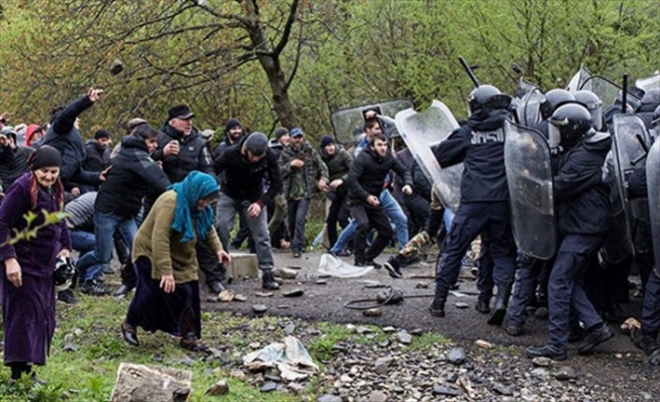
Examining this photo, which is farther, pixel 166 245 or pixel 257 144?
pixel 257 144

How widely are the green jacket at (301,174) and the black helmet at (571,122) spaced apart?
20.8 ft

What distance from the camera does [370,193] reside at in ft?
36.2

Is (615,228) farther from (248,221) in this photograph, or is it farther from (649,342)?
(248,221)

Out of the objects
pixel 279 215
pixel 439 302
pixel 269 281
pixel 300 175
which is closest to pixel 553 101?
pixel 439 302

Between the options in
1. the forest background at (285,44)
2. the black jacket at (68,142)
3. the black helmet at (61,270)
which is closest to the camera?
the black helmet at (61,270)

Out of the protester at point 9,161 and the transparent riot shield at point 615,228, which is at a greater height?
the protester at point 9,161

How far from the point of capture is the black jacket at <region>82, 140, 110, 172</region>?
1070 centimetres

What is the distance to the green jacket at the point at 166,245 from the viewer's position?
275 inches

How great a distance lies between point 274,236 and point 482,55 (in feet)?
18.9

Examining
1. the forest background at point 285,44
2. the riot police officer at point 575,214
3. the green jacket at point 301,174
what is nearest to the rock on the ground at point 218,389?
the riot police officer at point 575,214

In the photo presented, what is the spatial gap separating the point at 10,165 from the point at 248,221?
2486mm

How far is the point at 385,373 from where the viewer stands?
6.89 m

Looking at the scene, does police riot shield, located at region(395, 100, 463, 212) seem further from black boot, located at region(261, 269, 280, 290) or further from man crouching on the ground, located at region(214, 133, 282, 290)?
black boot, located at region(261, 269, 280, 290)

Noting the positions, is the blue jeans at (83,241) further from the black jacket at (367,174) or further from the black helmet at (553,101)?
the black helmet at (553,101)
